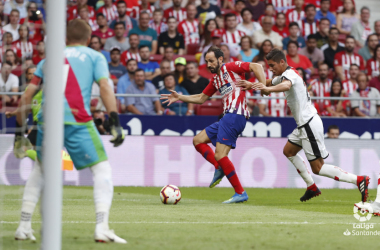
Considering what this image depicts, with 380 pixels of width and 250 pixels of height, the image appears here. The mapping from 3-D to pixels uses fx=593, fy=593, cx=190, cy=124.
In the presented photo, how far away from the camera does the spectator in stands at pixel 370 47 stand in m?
15.8

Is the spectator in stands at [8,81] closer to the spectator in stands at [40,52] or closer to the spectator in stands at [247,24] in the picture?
the spectator in stands at [40,52]

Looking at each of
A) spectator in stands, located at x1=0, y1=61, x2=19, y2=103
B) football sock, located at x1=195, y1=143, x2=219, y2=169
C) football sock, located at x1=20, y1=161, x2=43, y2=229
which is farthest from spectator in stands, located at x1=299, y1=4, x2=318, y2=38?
football sock, located at x1=20, y1=161, x2=43, y2=229

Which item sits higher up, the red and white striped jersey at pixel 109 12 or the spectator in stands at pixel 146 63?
the red and white striped jersey at pixel 109 12

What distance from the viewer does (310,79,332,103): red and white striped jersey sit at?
45.4 feet

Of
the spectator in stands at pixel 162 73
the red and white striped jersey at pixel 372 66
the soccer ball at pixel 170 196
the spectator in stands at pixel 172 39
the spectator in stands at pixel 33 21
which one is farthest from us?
the red and white striped jersey at pixel 372 66

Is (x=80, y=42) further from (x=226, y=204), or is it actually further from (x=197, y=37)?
(x=197, y=37)

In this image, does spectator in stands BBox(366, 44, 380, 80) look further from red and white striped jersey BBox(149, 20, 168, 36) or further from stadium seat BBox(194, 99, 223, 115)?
red and white striped jersey BBox(149, 20, 168, 36)

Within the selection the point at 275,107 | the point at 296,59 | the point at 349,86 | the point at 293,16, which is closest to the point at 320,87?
the point at 349,86

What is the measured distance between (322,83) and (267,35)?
2.45 meters

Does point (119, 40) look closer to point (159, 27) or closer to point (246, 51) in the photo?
point (159, 27)

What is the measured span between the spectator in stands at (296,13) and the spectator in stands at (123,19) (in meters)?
4.44

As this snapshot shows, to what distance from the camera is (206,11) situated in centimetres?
1622

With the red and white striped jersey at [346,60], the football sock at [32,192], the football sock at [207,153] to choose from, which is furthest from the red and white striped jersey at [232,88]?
the red and white striped jersey at [346,60]

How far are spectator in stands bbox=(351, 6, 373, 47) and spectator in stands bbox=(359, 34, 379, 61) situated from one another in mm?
1060
